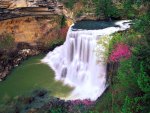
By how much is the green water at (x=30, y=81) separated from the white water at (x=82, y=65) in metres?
0.62

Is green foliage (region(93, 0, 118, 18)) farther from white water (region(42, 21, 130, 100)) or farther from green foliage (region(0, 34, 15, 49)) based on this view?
green foliage (region(0, 34, 15, 49))

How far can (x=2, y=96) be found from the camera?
2058 centimetres

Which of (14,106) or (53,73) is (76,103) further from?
(53,73)

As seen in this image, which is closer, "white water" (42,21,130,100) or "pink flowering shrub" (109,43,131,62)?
"pink flowering shrub" (109,43,131,62)

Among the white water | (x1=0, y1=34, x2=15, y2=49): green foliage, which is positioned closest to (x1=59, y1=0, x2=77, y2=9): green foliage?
the white water

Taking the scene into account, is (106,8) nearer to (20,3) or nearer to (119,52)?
(20,3)

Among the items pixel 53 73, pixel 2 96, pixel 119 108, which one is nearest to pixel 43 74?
pixel 53 73

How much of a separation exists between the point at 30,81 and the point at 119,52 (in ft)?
25.6

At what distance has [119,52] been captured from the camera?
17391 mm

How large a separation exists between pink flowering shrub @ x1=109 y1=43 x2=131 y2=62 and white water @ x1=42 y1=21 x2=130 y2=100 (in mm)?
1902

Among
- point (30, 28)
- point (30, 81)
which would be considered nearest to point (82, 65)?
point (30, 81)

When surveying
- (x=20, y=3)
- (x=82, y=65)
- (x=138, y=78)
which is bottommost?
(x=82, y=65)

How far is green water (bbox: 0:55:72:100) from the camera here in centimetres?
2061

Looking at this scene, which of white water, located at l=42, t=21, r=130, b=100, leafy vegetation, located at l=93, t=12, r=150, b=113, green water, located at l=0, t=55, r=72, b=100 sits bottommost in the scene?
green water, located at l=0, t=55, r=72, b=100
